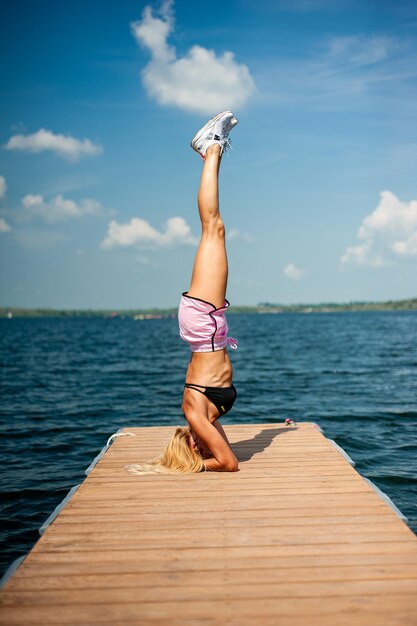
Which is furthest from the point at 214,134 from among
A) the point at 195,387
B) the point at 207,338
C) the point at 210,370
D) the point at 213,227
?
the point at 195,387

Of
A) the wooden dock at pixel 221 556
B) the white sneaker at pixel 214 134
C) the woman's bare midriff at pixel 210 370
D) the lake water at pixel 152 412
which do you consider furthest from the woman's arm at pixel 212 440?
the white sneaker at pixel 214 134

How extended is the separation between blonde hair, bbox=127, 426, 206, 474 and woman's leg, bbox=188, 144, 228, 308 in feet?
6.27

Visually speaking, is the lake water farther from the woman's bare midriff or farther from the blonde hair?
the woman's bare midriff

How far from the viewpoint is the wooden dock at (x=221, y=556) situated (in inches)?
146

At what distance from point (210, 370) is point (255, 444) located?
8.18ft

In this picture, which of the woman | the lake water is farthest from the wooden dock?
the lake water

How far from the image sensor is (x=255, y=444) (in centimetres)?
896

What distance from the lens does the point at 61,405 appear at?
2027cm

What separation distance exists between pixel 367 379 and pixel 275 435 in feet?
60.0

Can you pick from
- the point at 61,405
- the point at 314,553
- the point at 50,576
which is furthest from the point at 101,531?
the point at 61,405

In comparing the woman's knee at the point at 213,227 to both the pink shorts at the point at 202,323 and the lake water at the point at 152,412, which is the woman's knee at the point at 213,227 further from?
the lake water at the point at 152,412

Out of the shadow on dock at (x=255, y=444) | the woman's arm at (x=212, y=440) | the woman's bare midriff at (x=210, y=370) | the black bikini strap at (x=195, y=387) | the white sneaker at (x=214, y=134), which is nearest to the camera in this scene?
the woman's arm at (x=212, y=440)

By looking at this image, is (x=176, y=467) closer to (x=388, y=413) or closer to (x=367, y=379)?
(x=388, y=413)

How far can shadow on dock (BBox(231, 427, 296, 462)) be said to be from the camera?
8202 mm
